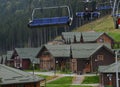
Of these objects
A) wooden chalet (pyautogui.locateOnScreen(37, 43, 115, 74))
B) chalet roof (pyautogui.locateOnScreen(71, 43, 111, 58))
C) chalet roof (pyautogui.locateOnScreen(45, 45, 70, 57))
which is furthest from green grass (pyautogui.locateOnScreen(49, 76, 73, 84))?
chalet roof (pyautogui.locateOnScreen(45, 45, 70, 57))

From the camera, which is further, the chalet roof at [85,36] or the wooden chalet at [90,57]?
the chalet roof at [85,36]

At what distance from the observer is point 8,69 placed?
4269 centimetres

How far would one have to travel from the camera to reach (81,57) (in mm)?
81625

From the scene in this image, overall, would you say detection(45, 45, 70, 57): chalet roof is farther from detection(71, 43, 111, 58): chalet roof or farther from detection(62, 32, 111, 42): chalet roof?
detection(62, 32, 111, 42): chalet roof

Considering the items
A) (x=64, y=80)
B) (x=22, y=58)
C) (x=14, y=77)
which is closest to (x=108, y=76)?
(x=64, y=80)

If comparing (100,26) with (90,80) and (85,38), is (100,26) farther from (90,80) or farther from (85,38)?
(90,80)

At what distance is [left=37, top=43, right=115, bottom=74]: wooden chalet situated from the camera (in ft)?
269

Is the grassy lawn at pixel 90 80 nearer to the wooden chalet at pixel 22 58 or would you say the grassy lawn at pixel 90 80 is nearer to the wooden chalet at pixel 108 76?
the wooden chalet at pixel 108 76

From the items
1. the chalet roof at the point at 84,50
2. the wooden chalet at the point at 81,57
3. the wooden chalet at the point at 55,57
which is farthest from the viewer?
the wooden chalet at the point at 55,57

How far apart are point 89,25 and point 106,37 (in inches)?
2558

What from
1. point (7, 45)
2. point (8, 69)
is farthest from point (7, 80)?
point (7, 45)

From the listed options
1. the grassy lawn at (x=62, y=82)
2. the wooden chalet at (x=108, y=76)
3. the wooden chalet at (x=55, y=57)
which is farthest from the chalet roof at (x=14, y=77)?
the wooden chalet at (x=55, y=57)

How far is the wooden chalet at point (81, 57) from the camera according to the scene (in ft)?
269

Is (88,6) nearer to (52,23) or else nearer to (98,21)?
(52,23)
